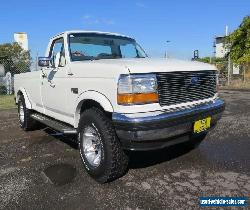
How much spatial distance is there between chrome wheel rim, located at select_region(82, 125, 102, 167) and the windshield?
1360mm

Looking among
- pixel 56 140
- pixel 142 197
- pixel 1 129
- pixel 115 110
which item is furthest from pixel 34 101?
pixel 142 197

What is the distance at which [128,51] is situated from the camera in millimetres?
6109

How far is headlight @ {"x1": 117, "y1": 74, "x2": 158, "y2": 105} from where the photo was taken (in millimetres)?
3855

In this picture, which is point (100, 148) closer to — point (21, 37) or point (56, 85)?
point (56, 85)

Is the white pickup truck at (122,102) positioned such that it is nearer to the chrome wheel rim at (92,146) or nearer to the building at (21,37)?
the chrome wheel rim at (92,146)

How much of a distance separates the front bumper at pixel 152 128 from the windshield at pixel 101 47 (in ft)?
6.18

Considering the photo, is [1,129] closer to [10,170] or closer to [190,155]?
[10,170]

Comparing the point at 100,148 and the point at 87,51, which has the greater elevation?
the point at 87,51

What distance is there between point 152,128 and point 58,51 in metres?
2.76

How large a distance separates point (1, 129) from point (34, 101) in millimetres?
1795

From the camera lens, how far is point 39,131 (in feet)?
25.2

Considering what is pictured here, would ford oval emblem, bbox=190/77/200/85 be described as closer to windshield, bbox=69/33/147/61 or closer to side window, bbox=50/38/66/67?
windshield, bbox=69/33/147/61

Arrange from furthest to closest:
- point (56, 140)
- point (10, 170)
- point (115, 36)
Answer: point (56, 140), point (115, 36), point (10, 170)

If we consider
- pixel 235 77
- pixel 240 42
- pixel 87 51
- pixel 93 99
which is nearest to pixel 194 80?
pixel 93 99
